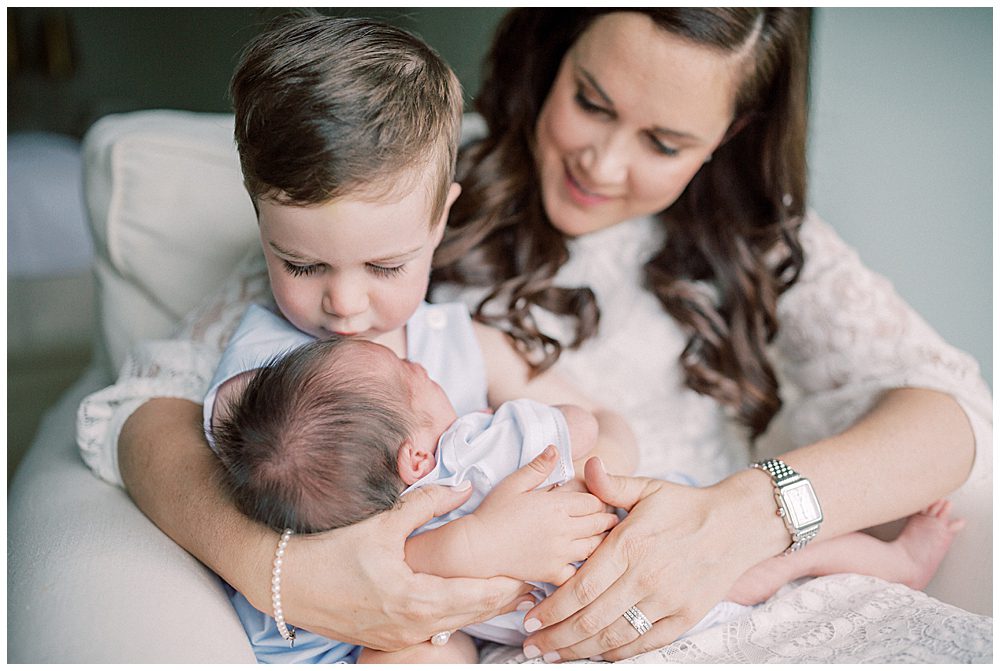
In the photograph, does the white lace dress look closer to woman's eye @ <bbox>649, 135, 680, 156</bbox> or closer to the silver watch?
the silver watch

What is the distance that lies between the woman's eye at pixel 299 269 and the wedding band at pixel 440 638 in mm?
499

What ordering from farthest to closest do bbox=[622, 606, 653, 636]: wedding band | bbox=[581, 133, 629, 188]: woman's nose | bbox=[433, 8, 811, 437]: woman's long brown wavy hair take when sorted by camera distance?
bbox=[433, 8, 811, 437]: woman's long brown wavy hair → bbox=[581, 133, 629, 188]: woman's nose → bbox=[622, 606, 653, 636]: wedding band

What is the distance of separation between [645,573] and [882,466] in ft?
1.49

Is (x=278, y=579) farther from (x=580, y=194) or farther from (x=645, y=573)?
(x=580, y=194)

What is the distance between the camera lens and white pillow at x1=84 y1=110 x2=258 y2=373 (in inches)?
65.9

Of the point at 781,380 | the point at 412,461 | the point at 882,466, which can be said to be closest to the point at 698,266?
the point at 781,380

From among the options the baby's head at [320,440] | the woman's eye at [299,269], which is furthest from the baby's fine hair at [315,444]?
the woman's eye at [299,269]

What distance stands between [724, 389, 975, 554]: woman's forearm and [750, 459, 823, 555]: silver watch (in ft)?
0.04

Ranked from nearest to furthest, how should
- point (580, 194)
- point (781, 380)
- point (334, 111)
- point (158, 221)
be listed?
point (334, 111), point (580, 194), point (158, 221), point (781, 380)

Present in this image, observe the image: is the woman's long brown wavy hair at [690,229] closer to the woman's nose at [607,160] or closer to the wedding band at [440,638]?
the woman's nose at [607,160]

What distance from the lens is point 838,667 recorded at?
102 centimetres

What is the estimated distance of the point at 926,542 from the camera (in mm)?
1366

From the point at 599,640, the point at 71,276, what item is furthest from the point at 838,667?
the point at 71,276

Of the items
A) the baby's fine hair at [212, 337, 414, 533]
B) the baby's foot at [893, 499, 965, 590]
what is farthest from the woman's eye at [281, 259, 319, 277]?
the baby's foot at [893, 499, 965, 590]
